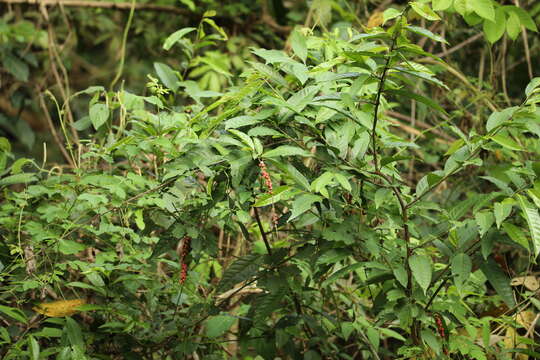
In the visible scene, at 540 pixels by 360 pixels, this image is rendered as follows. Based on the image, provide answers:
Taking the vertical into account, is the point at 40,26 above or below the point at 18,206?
above

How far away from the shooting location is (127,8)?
3.24 meters

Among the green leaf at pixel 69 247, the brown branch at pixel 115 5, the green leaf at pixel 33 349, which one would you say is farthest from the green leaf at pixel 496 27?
the brown branch at pixel 115 5

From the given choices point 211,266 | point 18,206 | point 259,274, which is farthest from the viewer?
point 211,266

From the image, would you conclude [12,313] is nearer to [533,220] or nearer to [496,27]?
[533,220]

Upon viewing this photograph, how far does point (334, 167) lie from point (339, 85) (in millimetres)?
223

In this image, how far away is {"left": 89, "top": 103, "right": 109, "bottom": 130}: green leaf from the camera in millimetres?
1765

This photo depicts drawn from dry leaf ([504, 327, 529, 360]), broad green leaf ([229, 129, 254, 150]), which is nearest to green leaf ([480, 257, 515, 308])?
dry leaf ([504, 327, 529, 360])

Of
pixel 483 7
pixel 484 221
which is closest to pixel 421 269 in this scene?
pixel 484 221

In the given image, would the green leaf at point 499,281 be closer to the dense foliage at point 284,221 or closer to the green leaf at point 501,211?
the dense foliage at point 284,221

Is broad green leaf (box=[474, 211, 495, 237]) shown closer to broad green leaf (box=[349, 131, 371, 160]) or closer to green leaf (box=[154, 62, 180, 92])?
broad green leaf (box=[349, 131, 371, 160])

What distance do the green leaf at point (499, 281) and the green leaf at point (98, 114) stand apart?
107 cm

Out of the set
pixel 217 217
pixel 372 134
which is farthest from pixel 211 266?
pixel 372 134

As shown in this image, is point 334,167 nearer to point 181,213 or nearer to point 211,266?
point 181,213

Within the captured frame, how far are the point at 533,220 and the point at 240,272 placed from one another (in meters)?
0.73
